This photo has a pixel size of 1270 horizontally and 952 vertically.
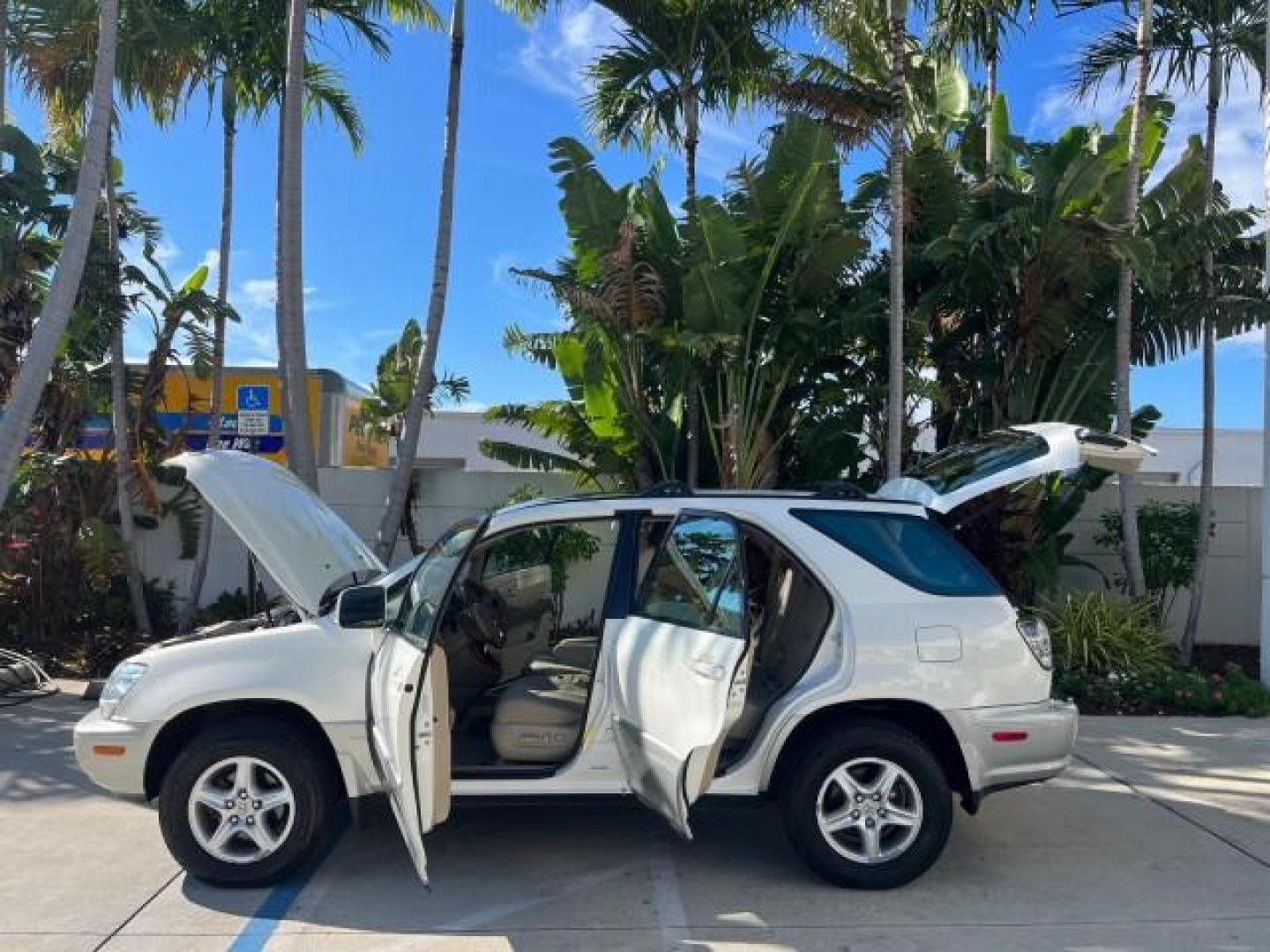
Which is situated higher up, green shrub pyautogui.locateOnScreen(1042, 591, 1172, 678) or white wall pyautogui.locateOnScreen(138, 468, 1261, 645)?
white wall pyautogui.locateOnScreen(138, 468, 1261, 645)

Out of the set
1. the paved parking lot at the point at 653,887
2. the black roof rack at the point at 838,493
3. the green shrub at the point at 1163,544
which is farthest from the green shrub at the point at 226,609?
the green shrub at the point at 1163,544

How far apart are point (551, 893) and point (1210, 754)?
17.0ft

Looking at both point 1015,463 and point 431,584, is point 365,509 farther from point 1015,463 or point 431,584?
point 1015,463

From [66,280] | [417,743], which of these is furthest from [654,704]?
[66,280]

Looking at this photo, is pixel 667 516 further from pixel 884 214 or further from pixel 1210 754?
pixel 884 214

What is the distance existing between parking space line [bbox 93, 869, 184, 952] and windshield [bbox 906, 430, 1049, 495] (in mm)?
4104

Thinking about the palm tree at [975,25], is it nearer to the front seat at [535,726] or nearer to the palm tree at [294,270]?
the palm tree at [294,270]

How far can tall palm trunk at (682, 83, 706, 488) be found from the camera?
10.4 meters

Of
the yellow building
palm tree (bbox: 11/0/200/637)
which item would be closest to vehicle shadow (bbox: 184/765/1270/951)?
palm tree (bbox: 11/0/200/637)

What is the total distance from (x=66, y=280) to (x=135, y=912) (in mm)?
5732

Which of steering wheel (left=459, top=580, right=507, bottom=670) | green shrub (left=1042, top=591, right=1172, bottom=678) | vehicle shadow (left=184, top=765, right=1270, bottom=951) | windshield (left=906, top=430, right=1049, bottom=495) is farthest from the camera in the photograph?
green shrub (left=1042, top=591, right=1172, bottom=678)

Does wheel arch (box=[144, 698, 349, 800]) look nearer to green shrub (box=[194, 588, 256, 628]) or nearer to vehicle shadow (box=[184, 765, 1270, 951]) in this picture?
vehicle shadow (box=[184, 765, 1270, 951])

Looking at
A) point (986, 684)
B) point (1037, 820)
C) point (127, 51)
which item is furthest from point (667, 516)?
point (127, 51)

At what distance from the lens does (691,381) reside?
10367mm
